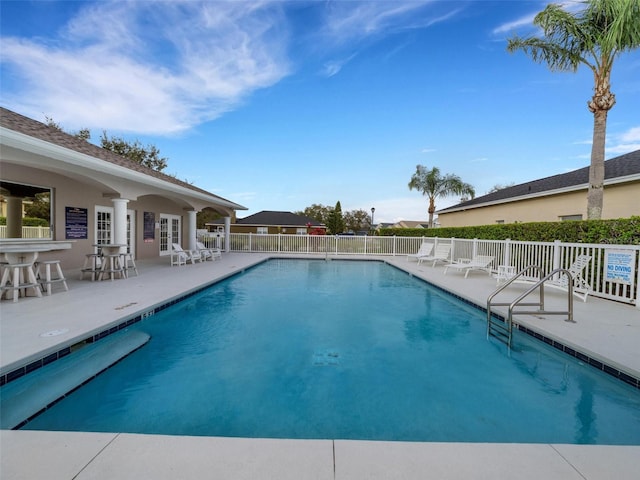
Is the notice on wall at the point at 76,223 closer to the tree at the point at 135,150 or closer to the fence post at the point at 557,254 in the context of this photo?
the fence post at the point at 557,254

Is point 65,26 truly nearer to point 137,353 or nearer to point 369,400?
point 137,353

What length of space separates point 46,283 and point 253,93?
12.3 m

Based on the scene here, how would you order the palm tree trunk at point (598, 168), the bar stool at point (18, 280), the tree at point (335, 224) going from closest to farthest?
the bar stool at point (18, 280) < the palm tree trunk at point (598, 168) < the tree at point (335, 224)

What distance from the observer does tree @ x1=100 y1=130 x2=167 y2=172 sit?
2673cm

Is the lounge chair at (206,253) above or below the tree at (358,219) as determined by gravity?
below

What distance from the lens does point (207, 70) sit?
471 inches

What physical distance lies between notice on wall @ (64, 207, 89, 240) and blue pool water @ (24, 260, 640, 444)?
5.76 metres

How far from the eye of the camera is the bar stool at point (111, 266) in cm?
760

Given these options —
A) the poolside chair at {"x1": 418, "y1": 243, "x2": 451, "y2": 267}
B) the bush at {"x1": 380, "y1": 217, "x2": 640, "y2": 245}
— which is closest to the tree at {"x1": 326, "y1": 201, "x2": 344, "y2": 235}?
the poolside chair at {"x1": 418, "y1": 243, "x2": 451, "y2": 267}

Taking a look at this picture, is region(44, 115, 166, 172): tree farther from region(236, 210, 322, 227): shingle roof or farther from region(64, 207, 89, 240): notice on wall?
region(64, 207, 89, 240): notice on wall

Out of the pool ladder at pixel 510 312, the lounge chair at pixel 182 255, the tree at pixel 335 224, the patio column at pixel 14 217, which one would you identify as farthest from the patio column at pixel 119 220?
the tree at pixel 335 224

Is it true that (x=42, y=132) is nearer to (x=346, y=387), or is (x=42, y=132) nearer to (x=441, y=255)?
(x=346, y=387)

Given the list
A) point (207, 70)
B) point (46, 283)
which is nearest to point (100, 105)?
point (207, 70)

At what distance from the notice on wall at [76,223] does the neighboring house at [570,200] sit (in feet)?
56.7
